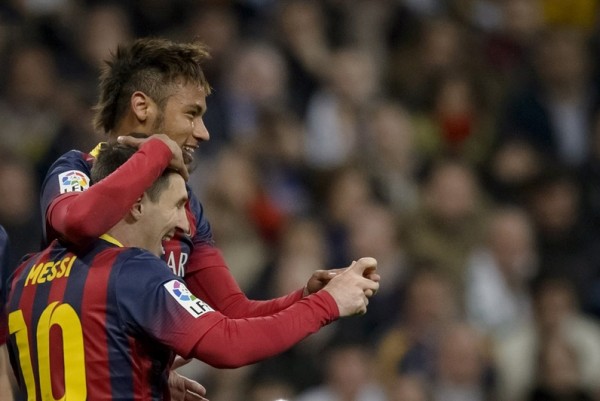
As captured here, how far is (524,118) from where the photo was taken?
10516mm

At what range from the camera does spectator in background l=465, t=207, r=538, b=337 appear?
9.20 meters

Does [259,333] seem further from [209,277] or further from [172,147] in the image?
[209,277]

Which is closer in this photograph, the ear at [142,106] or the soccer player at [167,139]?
the soccer player at [167,139]

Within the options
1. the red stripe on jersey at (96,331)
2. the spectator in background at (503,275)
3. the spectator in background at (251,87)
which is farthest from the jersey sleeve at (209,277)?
the spectator in background at (251,87)

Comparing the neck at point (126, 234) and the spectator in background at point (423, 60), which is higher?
the spectator in background at point (423, 60)

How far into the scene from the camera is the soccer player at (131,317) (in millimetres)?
4004

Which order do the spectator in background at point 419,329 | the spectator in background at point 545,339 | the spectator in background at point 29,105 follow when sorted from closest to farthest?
the spectator in background at point 419,329 < the spectator in background at point 545,339 < the spectator in background at point 29,105

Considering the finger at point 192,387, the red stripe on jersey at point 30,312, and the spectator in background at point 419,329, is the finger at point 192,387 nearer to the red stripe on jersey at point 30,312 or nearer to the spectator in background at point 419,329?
the red stripe on jersey at point 30,312

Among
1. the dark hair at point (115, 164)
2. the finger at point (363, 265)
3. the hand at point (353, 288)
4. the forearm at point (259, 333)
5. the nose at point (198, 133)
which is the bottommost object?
the forearm at point (259, 333)

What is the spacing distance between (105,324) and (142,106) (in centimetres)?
92

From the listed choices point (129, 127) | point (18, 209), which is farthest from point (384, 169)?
point (129, 127)

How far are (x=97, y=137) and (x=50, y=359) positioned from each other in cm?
461

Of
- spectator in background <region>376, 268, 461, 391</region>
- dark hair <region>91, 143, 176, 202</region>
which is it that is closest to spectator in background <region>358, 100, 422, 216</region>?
spectator in background <region>376, 268, 461, 391</region>

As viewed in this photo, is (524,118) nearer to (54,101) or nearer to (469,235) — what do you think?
(469,235)
